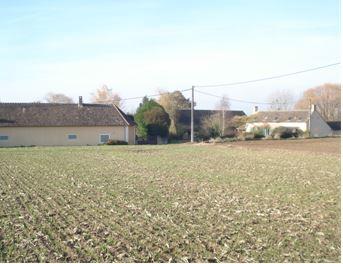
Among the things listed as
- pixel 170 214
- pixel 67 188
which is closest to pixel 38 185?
pixel 67 188

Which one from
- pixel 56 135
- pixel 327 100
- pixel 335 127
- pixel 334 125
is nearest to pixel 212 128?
pixel 56 135

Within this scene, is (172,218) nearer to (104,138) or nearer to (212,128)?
(104,138)

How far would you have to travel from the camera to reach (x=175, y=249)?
7.33 meters

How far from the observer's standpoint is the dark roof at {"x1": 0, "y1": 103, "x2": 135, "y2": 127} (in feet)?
157

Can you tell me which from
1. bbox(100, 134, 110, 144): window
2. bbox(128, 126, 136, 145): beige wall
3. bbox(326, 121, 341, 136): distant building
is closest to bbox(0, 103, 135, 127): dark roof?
bbox(128, 126, 136, 145): beige wall

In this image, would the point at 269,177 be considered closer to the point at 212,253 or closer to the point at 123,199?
the point at 123,199

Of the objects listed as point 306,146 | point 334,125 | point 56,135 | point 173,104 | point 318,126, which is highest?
point 173,104

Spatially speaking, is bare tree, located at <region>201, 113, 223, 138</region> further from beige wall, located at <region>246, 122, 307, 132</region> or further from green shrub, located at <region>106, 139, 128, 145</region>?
green shrub, located at <region>106, 139, 128, 145</region>

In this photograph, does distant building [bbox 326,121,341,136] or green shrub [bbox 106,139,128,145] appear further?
distant building [bbox 326,121,341,136]

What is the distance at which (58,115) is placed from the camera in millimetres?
49688

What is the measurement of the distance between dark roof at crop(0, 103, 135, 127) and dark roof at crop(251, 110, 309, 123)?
25572mm

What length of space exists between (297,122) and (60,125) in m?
34.1

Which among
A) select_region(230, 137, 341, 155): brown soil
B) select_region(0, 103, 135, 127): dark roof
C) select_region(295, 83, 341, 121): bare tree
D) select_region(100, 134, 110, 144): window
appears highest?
select_region(295, 83, 341, 121): bare tree

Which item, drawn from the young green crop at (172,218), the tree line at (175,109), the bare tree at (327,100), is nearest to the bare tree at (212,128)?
the tree line at (175,109)
